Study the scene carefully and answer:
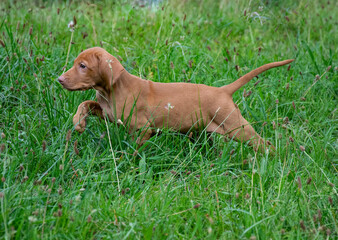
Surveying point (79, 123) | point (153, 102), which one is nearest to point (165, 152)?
point (153, 102)

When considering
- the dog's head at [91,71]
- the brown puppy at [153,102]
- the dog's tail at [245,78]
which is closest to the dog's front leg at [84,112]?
the brown puppy at [153,102]

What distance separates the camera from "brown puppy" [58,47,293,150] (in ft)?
11.5

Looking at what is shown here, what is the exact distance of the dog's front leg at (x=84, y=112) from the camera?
3.38 metres

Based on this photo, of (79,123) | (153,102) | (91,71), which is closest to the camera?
(79,123)

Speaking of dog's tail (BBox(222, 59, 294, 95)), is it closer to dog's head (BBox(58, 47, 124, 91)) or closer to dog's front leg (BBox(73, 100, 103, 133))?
dog's head (BBox(58, 47, 124, 91))

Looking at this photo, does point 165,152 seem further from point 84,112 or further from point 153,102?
point 84,112

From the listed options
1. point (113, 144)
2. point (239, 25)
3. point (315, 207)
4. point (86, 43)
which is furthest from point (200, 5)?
point (315, 207)

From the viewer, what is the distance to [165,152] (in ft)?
11.3

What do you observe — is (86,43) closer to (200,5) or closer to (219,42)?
(219,42)

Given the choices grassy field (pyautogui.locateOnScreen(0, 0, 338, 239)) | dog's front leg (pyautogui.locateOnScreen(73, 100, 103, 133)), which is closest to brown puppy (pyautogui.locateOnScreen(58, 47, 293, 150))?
dog's front leg (pyautogui.locateOnScreen(73, 100, 103, 133))

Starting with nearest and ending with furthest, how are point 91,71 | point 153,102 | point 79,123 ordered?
1. point 79,123
2. point 91,71
3. point 153,102

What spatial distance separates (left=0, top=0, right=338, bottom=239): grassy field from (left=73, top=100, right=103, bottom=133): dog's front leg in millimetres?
72

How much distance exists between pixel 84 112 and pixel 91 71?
307 mm

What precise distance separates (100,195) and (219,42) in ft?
11.0
